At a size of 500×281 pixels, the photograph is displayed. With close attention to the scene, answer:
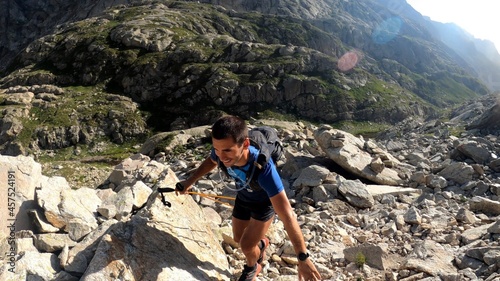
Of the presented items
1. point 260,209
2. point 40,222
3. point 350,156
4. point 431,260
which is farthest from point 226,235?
point 350,156

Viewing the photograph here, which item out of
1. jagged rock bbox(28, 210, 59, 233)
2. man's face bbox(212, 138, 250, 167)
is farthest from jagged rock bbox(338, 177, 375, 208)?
jagged rock bbox(28, 210, 59, 233)

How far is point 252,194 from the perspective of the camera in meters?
6.21

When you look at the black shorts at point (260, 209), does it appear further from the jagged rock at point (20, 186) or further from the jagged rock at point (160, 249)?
the jagged rock at point (20, 186)

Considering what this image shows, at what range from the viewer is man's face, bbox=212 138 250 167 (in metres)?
4.87

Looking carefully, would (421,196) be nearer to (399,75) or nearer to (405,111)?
(405,111)

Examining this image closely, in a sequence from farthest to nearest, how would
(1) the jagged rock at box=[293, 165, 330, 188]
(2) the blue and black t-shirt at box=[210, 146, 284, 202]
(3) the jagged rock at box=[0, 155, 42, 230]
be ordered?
(1) the jagged rock at box=[293, 165, 330, 188]
(3) the jagged rock at box=[0, 155, 42, 230]
(2) the blue and black t-shirt at box=[210, 146, 284, 202]

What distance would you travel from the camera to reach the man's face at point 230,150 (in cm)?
487

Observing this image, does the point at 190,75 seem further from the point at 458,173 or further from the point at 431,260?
the point at 431,260

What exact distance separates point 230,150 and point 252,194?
162cm

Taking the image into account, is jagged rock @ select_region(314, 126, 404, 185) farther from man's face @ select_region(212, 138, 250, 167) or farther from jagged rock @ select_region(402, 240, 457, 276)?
man's face @ select_region(212, 138, 250, 167)

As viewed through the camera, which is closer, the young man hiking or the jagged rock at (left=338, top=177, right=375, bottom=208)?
the young man hiking

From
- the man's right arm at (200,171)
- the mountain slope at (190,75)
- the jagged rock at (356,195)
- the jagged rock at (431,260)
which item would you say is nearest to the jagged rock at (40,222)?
the man's right arm at (200,171)

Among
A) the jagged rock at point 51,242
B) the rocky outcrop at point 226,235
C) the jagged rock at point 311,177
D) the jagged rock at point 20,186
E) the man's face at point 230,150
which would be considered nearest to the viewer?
the man's face at point 230,150

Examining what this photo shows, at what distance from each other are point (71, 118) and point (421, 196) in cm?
6564
